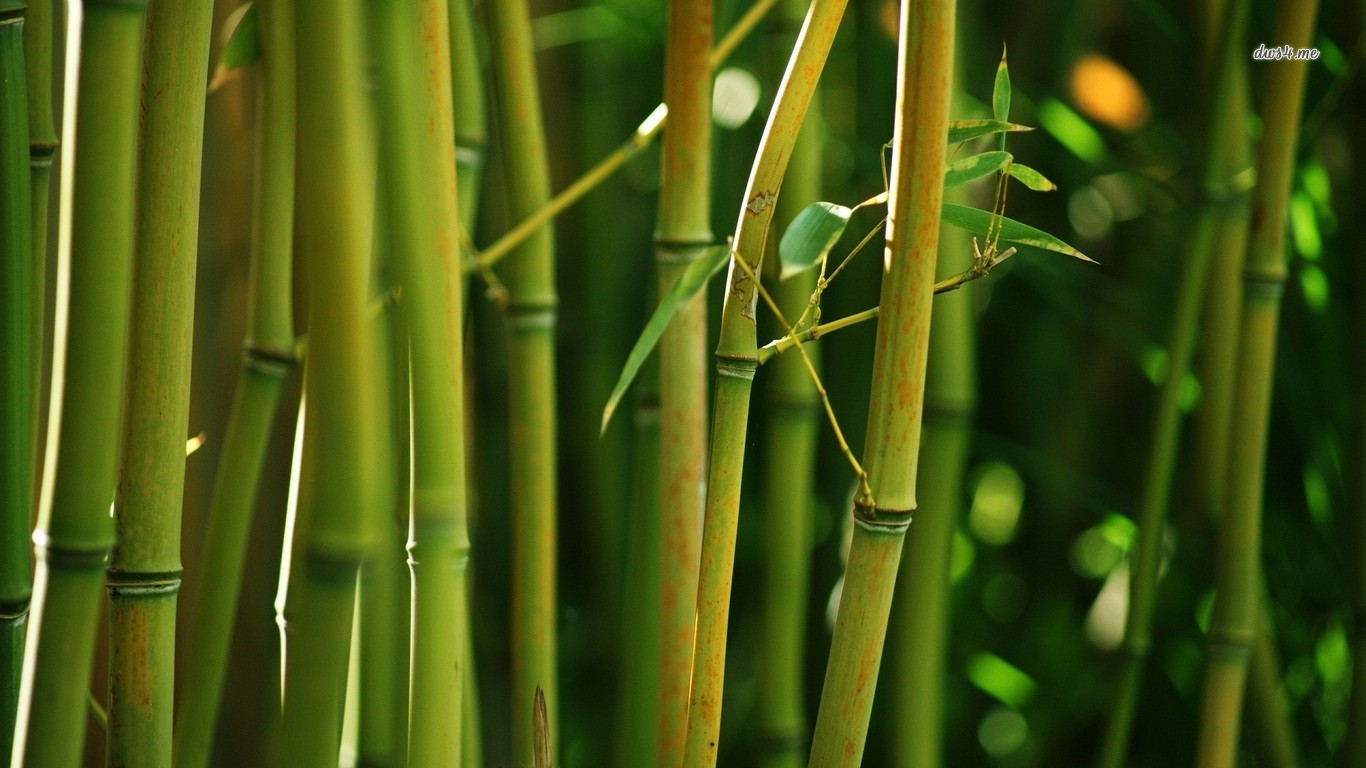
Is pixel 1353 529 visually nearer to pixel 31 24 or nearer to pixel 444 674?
pixel 444 674

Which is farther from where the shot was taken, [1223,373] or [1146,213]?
[1146,213]

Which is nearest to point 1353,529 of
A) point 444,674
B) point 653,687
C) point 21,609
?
point 653,687

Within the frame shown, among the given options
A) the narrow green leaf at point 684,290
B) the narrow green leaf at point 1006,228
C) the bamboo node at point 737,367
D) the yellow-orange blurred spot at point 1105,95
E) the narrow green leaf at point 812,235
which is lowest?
the bamboo node at point 737,367

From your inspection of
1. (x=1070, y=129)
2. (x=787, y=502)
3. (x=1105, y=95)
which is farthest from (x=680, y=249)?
(x=1105, y=95)

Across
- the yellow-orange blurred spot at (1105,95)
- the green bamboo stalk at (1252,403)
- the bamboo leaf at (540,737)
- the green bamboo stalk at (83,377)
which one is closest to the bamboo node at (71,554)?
the green bamboo stalk at (83,377)

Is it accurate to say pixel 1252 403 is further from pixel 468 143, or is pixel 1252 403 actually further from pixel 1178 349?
pixel 468 143

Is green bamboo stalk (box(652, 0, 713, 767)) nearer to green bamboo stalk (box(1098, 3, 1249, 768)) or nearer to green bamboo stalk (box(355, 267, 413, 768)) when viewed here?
green bamboo stalk (box(355, 267, 413, 768))

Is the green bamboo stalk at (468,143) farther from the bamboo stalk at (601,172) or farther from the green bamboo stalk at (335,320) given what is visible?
the green bamboo stalk at (335,320)
